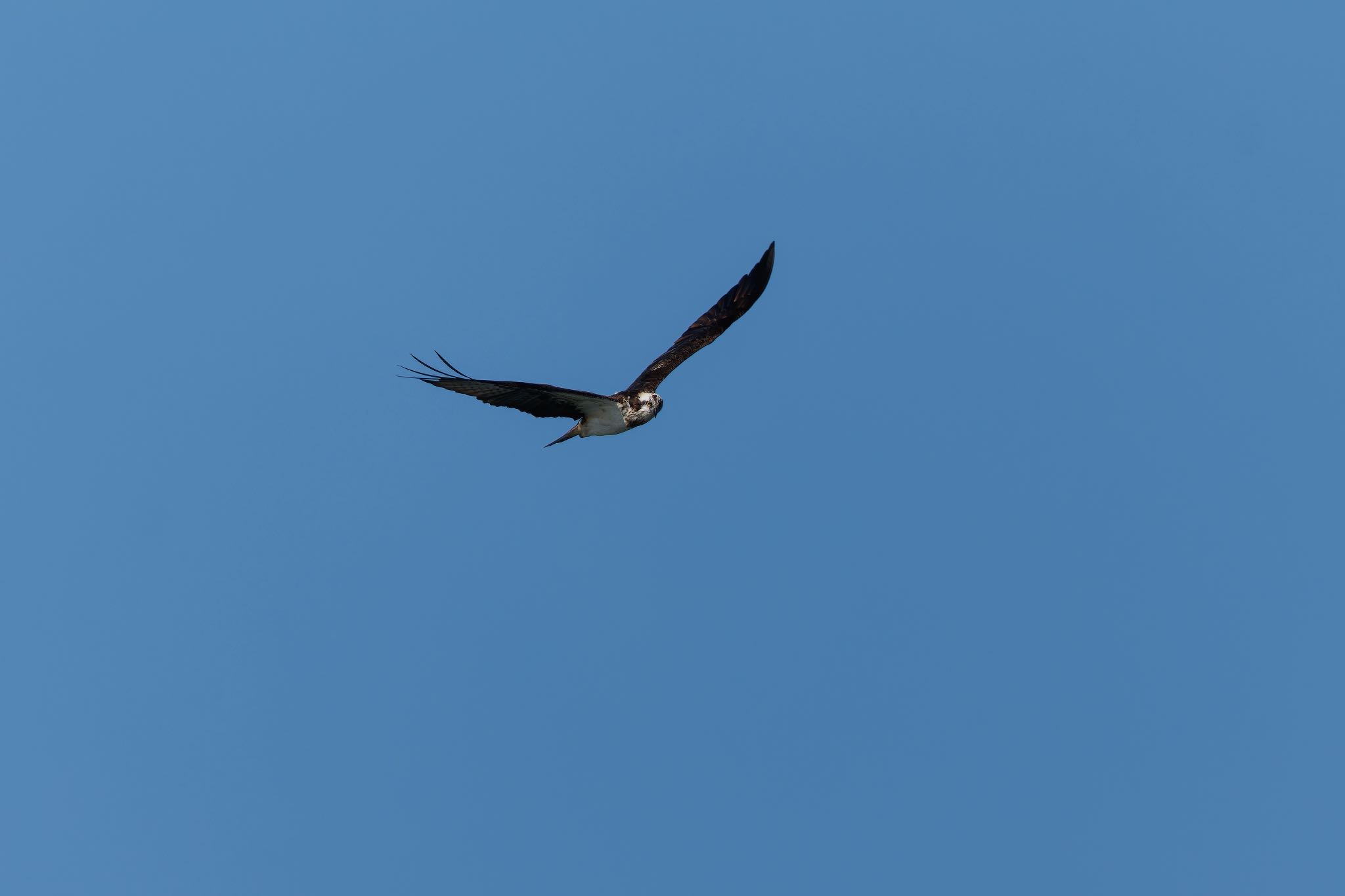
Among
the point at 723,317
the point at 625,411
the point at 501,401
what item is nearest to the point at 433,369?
the point at 501,401

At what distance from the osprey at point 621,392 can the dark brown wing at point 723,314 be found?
0.01 m

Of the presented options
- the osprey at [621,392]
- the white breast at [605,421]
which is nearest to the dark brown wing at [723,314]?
the osprey at [621,392]

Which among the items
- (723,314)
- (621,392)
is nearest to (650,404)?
(621,392)

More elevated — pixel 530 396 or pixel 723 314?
pixel 723 314

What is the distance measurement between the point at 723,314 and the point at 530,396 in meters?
7.92

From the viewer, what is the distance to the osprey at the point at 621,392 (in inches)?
859

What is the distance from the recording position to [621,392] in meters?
25.3

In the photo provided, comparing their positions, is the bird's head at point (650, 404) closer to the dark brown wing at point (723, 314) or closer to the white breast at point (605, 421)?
the white breast at point (605, 421)

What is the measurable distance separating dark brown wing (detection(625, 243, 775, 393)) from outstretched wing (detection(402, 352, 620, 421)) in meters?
4.27

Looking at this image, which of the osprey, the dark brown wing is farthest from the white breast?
the dark brown wing

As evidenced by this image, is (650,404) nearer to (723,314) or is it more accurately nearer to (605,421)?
(605,421)

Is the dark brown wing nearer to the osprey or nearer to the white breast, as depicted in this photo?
the osprey

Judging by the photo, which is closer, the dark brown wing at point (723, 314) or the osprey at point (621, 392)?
the osprey at point (621, 392)

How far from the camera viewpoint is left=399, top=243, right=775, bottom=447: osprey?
71.6ft
